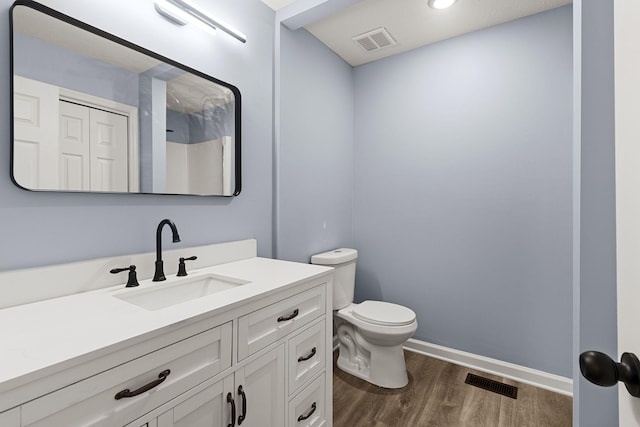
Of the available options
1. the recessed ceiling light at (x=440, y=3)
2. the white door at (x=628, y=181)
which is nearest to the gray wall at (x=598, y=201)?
the white door at (x=628, y=181)

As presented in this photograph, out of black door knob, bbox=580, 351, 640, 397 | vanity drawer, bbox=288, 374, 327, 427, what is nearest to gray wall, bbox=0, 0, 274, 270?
vanity drawer, bbox=288, 374, 327, 427

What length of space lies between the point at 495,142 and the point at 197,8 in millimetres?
1965

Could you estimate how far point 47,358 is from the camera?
1.97ft

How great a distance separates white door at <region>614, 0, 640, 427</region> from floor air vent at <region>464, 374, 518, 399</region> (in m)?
1.71

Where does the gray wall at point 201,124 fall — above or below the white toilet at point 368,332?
above

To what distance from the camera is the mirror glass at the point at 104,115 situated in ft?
3.20

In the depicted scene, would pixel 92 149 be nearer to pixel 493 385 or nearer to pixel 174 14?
pixel 174 14

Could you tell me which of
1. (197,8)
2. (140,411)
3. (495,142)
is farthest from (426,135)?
(140,411)

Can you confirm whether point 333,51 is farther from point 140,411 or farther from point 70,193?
point 140,411

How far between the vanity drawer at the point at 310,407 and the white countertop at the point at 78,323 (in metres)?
0.50

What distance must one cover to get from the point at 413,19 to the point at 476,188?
123cm

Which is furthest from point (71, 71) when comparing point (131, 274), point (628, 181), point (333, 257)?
point (333, 257)

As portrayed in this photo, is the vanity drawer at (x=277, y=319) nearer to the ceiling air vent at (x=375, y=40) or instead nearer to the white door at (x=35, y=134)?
the white door at (x=35, y=134)

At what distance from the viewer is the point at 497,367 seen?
2059 mm
